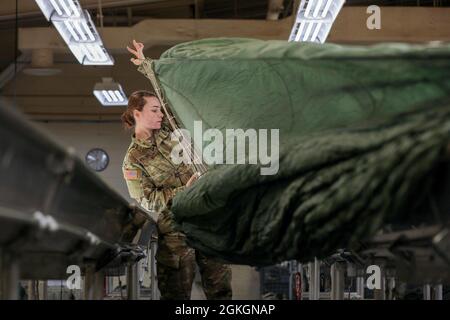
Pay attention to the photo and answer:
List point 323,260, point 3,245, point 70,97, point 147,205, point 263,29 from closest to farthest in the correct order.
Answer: point 3,245 < point 323,260 < point 147,205 < point 263,29 < point 70,97

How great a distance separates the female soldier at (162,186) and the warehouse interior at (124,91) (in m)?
0.03

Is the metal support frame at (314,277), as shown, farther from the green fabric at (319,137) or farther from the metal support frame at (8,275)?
the metal support frame at (8,275)

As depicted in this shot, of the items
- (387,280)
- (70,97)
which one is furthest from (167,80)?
(70,97)

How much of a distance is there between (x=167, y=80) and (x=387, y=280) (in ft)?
1.45

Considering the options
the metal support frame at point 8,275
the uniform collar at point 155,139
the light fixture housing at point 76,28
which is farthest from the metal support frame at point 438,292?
the light fixture housing at point 76,28

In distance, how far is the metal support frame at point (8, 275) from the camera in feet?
2.11

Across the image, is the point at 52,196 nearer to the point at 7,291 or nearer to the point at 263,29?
the point at 7,291

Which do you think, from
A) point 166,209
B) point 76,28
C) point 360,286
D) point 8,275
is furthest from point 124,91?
point 8,275

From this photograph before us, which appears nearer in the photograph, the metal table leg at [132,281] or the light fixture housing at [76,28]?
the metal table leg at [132,281]

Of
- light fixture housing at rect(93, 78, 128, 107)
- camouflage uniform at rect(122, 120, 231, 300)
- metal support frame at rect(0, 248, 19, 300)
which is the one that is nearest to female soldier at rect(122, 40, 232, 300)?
camouflage uniform at rect(122, 120, 231, 300)

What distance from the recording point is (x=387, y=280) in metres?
0.81

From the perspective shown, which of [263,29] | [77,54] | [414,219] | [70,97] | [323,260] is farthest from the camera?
[70,97]

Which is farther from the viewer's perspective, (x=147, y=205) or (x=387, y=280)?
(x=147, y=205)

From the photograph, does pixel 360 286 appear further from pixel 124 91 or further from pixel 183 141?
pixel 124 91
